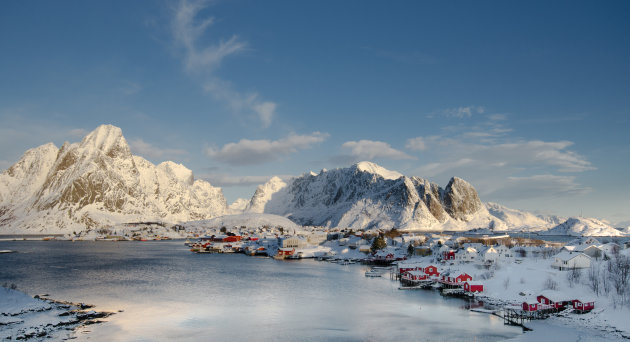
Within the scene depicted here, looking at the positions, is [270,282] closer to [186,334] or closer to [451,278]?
[451,278]

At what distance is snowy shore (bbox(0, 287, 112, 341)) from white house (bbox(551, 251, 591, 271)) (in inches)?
2146

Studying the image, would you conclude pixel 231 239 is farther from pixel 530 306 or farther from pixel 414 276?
pixel 530 306

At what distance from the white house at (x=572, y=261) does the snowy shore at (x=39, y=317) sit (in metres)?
54.5

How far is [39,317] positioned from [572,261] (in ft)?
198

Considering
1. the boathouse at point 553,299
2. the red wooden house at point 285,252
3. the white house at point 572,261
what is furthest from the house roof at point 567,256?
the red wooden house at point 285,252

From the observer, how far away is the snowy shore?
34184mm

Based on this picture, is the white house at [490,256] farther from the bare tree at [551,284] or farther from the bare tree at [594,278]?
the bare tree at [551,284]

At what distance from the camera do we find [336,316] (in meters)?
44.3

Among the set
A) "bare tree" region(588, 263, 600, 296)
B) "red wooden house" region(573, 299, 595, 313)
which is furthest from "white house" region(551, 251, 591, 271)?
"red wooden house" region(573, 299, 595, 313)

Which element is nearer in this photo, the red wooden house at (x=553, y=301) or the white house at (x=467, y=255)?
the red wooden house at (x=553, y=301)

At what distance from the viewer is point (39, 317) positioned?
38.8 meters

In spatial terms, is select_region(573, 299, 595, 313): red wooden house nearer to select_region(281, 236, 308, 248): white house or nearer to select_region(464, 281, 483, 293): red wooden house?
select_region(464, 281, 483, 293): red wooden house

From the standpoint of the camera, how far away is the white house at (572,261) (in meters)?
60.6

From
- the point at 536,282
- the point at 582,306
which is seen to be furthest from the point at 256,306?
the point at 536,282
